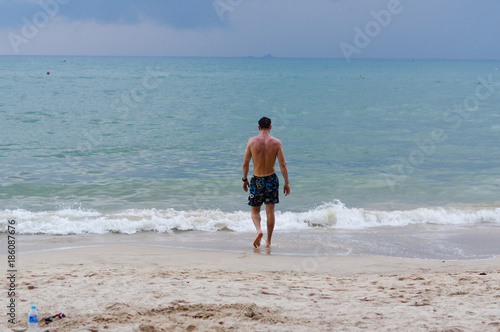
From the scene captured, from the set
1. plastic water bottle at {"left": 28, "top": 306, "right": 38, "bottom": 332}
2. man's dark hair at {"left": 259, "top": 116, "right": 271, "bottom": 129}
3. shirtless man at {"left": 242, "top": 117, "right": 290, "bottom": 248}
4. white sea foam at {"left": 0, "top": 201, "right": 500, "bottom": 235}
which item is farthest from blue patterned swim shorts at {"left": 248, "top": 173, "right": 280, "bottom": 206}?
plastic water bottle at {"left": 28, "top": 306, "right": 38, "bottom": 332}

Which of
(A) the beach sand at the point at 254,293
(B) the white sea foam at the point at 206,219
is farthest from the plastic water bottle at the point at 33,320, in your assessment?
(B) the white sea foam at the point at 206,219

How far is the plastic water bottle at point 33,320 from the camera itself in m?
3.62

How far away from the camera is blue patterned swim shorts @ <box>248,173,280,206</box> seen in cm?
688

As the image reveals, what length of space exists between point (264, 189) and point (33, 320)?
3.89 m

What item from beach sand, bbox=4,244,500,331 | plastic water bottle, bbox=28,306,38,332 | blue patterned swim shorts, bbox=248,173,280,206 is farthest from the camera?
blue patterned swim shorts, bbox=248,173,280,206

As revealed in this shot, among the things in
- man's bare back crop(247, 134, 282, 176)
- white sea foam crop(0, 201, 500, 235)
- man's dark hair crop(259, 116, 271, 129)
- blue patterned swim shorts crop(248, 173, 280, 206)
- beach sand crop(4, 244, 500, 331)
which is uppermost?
man's dark hair crop(259, 116, 271, 129)

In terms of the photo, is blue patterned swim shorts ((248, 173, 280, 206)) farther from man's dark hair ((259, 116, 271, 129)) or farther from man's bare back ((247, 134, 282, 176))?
man's dark hair ((259, 116, 271, 129))

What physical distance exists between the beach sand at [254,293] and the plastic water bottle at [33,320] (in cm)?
16

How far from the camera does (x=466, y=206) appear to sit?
10.3 metres

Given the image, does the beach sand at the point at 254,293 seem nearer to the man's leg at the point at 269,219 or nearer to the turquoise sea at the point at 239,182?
the man's leg at the point at 269,219

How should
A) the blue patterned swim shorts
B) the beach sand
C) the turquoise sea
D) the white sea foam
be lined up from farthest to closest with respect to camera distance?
the white sea foam < the turquoise sea < the blue patterned swim shorts < the beach sand

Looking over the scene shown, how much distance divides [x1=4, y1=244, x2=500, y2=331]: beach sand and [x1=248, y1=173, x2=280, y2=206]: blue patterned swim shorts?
0.88 m

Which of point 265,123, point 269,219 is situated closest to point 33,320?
point 269,219

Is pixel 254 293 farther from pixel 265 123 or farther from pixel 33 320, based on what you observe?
pixel 265 123
